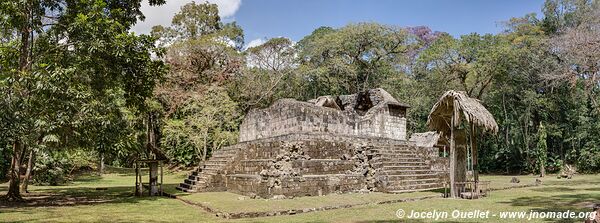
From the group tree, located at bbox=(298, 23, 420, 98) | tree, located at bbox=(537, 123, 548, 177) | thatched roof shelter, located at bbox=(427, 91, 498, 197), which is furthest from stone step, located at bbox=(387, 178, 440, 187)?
tree, located at bbox=(298, 23, 420, 98)

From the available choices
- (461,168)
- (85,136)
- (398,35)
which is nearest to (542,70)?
(398,35)

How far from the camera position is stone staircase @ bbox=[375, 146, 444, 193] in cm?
1402

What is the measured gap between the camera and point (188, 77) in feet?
88.4

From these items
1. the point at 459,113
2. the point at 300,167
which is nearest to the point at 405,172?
the point at 459,113

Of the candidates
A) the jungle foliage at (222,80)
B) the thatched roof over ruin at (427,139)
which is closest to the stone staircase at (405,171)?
the jungle foliage at (222,80)

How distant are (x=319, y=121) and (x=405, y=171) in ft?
11.4

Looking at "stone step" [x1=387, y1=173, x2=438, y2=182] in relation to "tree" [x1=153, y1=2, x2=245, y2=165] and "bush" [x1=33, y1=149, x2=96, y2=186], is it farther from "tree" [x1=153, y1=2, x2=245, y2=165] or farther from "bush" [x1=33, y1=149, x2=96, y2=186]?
"bush" [x1=33, y1=149, x2=96, y2=186]

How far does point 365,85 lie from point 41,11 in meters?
26.0

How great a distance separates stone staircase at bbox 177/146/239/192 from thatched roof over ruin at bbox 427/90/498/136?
7.38 m

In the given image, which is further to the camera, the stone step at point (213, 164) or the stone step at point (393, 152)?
the stone step at point (213, 164)

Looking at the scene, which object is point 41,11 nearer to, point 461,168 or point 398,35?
point 461,168

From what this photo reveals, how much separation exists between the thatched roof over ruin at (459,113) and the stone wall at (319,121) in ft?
12.7

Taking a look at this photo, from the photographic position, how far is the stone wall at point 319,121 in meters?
15.1

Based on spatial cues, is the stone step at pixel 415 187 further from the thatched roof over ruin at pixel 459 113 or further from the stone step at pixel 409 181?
the thatched roof over ruin at pixel 459 113
